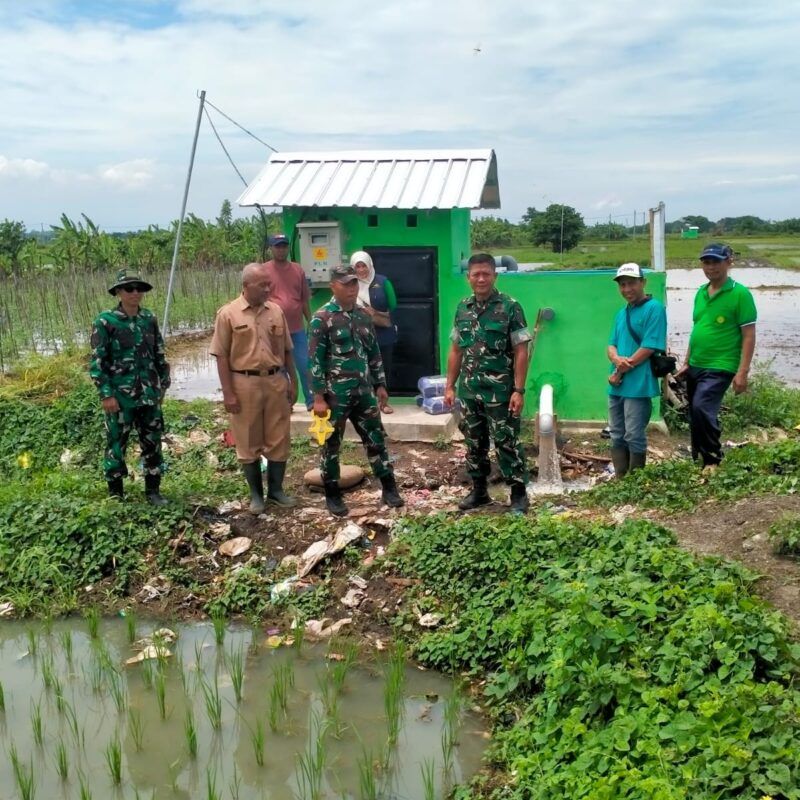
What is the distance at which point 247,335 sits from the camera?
5.69 meters

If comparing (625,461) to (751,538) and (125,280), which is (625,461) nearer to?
(751,538)

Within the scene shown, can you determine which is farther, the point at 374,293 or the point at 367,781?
the point at 374,293

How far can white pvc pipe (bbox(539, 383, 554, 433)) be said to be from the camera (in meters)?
7.00

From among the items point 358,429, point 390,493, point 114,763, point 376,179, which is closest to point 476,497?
point 390,493

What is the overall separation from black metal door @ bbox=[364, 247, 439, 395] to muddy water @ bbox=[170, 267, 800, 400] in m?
3.16

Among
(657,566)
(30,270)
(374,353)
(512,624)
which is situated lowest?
(512,624)

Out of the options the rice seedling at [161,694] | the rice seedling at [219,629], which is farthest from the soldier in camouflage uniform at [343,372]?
the rice seedling at [161,694]

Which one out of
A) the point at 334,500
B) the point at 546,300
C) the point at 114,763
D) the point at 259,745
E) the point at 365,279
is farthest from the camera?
the point at 546,300

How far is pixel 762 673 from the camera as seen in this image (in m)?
3.17

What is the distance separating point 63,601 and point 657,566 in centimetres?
359

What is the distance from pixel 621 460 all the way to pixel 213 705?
3587 mm

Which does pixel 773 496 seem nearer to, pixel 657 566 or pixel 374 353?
pixel 657 566

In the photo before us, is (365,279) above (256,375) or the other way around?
above

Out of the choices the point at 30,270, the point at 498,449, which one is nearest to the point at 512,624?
the point at 498,449
